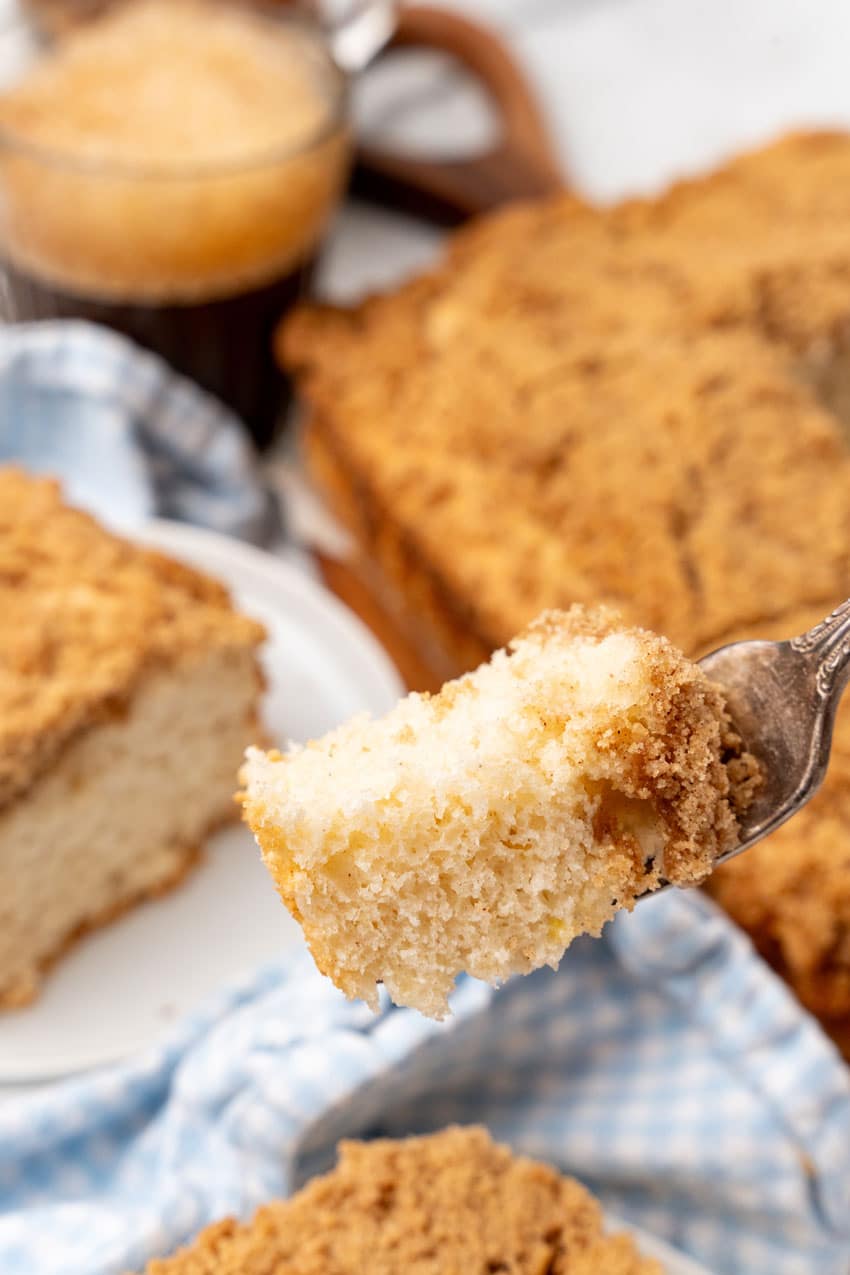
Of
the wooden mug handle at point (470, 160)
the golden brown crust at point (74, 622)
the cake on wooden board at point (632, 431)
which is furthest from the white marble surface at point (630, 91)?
the golden brown crust at point (74, 622)

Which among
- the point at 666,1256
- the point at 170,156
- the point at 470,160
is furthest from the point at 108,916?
the point at 470,160

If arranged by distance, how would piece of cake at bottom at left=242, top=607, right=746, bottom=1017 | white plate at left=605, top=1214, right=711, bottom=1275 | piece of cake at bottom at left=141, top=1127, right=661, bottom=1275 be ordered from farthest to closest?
white plate at left=605, top=1214, right=711, bottom=1275 → piece of cake at bottom at left=141, top=1127, right=661, bottom=1275 → piece of cake at bottom at left=242, top=607, right=746, bottom=1017

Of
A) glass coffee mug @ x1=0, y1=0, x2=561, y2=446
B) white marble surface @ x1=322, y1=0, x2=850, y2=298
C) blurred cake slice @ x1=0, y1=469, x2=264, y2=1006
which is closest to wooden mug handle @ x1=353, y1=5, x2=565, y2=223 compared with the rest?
white marble surface @ x1=322, y1=0, x2=850, y2=298

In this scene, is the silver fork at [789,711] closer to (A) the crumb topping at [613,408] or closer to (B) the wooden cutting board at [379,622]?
(A) the crumb topping at [613,408]

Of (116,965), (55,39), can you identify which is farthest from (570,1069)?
(55,39)

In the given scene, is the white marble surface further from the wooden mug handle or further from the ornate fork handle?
the ornate fork handle

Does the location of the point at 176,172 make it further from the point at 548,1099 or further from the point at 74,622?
the point at 548,1099

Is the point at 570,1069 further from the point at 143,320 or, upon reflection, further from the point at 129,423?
the point at 143,320
